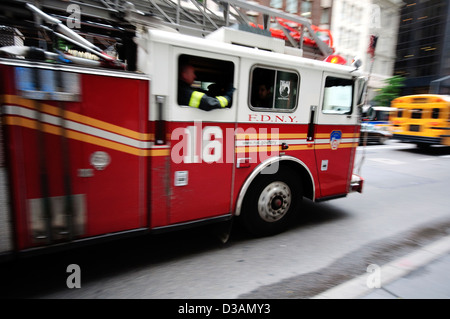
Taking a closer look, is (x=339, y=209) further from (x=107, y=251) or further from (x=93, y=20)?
(x=93, y=20)

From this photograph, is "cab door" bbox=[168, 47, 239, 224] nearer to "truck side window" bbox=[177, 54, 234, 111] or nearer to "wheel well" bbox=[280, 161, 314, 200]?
"truck side window" bbox=[177, 54, 234, 111]

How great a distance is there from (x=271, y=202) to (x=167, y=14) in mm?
3095

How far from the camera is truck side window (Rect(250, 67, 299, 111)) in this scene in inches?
137

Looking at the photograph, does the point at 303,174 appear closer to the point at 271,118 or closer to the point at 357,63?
the point at 271,118

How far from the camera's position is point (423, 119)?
12609 millimetres

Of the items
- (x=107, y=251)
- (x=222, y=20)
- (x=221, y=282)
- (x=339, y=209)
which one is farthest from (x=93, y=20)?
(x=339, y=209)

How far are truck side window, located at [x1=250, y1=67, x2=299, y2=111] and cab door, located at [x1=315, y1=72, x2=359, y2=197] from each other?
556 mm

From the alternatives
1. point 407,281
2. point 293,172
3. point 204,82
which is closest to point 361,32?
point 293,172

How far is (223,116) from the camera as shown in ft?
10.7

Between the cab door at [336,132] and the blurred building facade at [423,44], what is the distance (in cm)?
4621

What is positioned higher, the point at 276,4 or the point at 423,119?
the point at 276,4

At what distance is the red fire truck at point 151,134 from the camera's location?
2.36 metres

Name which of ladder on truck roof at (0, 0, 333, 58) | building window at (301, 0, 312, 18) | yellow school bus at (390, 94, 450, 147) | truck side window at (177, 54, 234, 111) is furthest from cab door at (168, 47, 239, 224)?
building window at (301, 0, 312, 18)

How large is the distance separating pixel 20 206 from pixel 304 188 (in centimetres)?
359
